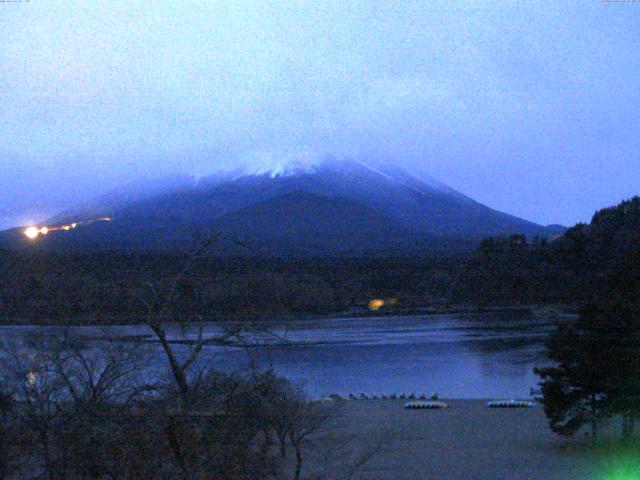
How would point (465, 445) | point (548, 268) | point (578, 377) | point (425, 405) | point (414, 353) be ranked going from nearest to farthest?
1. point (548, 268)
2. point (465, 445)
3. point (578, 377)
4. point (414, 353)
5. point (425, 405)

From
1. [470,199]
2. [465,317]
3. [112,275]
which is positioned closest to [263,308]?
[112,275]

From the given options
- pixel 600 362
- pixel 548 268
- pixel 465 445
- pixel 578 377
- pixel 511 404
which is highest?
pixel 548 268

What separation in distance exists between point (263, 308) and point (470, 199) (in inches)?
598

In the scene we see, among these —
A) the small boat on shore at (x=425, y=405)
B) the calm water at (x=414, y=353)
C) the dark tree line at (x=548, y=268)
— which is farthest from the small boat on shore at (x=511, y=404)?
the dark tree line at (x=548, y=268)

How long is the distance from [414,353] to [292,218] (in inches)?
134

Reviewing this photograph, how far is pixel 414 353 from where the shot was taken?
885cm

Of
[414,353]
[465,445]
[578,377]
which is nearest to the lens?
[465,445]

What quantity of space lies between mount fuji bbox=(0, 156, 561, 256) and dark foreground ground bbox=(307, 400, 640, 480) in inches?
83.4

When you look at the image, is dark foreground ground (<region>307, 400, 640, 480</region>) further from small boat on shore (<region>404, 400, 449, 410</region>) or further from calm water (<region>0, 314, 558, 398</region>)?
calm water (<region>0, 314, 558, 398</region>)

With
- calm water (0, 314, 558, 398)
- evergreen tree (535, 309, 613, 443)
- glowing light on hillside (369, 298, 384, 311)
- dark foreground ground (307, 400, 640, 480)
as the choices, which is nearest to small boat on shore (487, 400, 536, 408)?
dark foreground ground (307, 400, 640, 480)

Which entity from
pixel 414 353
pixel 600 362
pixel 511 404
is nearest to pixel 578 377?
pixel 600 362

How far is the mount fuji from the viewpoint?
23.9ft

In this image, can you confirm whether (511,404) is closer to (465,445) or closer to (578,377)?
(578,377)

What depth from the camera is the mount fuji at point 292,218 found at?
7293mm
